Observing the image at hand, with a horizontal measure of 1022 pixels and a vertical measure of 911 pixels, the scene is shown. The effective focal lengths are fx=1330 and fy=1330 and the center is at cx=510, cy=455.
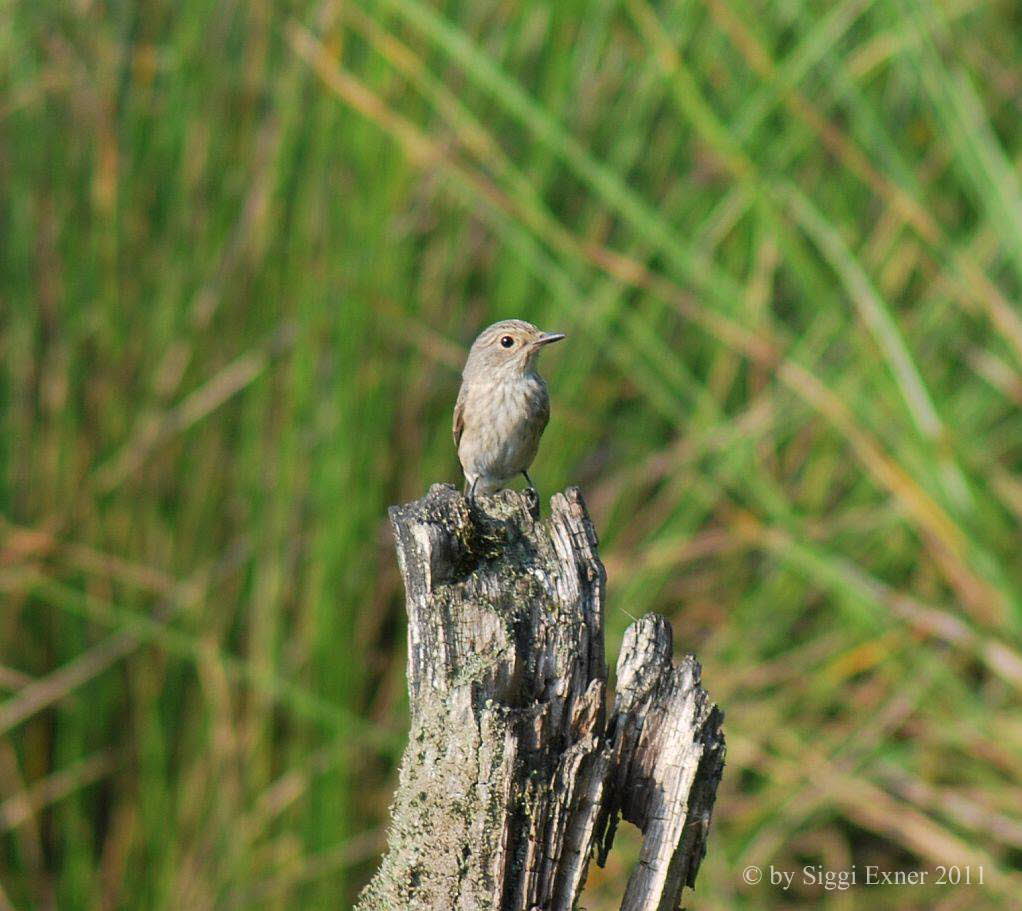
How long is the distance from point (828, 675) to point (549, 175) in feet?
6.00

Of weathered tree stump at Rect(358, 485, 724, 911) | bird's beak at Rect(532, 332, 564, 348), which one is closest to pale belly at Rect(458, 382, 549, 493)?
bird's beak at Rect(532, 332, 564, 348)

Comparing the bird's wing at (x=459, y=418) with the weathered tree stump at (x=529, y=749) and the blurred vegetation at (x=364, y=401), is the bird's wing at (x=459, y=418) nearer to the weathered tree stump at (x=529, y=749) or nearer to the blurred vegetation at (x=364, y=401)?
the blurred vegetation at (x=364, y=401)

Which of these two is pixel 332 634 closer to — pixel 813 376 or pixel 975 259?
pixel 813 376

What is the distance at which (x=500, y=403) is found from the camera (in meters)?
3.81

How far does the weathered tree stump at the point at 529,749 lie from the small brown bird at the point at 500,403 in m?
1.74

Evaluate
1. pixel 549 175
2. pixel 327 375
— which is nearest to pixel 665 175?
pixel 549 175

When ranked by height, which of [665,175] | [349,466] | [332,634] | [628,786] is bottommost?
[628,786]

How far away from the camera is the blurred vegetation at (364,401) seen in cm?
376

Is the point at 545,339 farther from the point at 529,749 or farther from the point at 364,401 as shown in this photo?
the point at 529,749

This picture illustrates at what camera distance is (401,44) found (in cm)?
381

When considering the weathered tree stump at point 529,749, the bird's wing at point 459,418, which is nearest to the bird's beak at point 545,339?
the bird's wing at point 459,418

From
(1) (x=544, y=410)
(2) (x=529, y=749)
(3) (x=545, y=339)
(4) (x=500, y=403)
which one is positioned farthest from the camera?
(1) (x=544, y=410)

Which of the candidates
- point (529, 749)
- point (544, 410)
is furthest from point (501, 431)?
point (529, 749)

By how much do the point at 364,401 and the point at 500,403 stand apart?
1.39 feet
